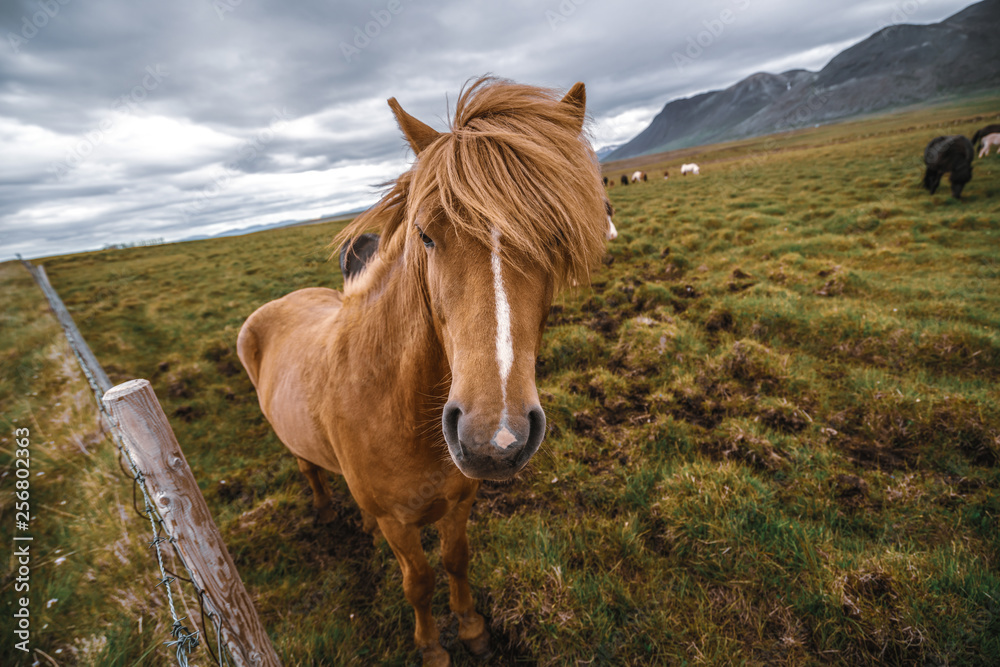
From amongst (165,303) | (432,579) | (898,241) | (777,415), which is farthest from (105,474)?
(898,241)

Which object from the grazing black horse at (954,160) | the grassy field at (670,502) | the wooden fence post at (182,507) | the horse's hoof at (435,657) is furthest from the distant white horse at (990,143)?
the wooden fence post at (182,507)

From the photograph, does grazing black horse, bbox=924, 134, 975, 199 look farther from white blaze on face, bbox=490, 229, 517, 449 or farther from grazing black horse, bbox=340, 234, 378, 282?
white blaze on face, bbox=490, 229, 517, 449

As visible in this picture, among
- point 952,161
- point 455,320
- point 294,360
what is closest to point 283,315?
point 294,360

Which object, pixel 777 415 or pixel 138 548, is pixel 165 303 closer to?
pixel 138 548

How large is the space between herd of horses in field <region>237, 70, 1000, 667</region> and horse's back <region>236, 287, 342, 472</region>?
0.14 feet

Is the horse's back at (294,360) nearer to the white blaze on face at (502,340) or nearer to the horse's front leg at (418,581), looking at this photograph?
the horse's front leg at (418,581)

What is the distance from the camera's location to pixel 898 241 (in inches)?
365

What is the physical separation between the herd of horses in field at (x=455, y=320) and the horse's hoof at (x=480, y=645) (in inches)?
0.4

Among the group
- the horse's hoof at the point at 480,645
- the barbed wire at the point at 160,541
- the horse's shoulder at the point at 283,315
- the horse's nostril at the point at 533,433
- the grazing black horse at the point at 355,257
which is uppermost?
the grazing black horse at the point at 355,257

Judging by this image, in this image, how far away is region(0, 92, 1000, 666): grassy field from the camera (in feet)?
8.58

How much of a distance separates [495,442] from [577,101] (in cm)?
199

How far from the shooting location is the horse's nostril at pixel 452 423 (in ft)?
4.98

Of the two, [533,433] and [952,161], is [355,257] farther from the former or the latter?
[952,161]

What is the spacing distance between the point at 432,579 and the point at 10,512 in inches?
168
